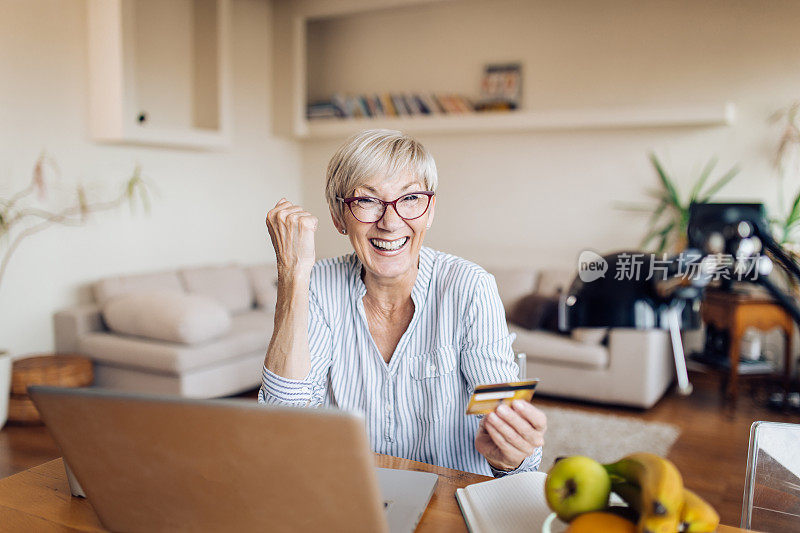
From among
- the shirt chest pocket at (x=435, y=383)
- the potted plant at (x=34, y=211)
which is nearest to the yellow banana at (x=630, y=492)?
the shirt chest pocket at (x=435, y=383)

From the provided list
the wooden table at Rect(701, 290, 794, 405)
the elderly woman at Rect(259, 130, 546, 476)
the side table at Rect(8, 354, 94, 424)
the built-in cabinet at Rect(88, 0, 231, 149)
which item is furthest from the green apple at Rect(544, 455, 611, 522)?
the built-in cabinet at Rect(88, 0, 231, 149)

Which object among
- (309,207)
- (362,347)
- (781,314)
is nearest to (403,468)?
(362,347)

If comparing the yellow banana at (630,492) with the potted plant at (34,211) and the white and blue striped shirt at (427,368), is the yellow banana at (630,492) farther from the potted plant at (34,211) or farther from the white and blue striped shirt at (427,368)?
the potted plant at (34,211)

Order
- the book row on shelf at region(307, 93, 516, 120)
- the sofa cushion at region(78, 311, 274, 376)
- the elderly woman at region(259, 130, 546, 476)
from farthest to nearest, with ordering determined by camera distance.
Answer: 1. the book row on shelf at region(307, 93, 516, 120)
2. the sofa cushion at region(78, 311, 274, 376)
3. the elderly woman at region(259, 130, 546, 476)

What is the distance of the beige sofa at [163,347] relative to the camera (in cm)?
320

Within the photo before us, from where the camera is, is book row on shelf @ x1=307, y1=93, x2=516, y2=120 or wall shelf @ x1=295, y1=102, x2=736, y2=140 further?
book row on shelf @ x1=307, y1=93, x2=516, y2=120

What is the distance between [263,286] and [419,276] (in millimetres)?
3074

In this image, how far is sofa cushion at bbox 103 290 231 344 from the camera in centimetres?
321

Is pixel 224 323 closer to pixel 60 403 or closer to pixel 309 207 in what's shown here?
pixel 309 207

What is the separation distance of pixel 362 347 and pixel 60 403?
2.42 ft

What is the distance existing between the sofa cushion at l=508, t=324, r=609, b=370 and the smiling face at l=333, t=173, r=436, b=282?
2.33 meters

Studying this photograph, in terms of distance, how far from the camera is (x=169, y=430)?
2.19ft

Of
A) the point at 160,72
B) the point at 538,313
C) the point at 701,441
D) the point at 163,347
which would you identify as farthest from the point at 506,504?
the point at 160,72

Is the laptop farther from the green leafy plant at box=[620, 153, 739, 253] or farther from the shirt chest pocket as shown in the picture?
the green leafy plant at box=[620, 153, 739, 253]
